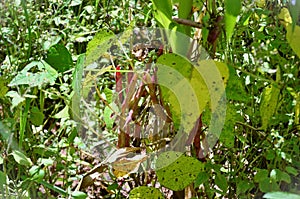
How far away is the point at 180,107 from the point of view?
0.96 m

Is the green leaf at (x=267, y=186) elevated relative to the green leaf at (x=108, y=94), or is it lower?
lower

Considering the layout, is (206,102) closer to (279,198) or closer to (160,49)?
(160,49)

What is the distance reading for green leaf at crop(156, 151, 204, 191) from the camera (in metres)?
1.03

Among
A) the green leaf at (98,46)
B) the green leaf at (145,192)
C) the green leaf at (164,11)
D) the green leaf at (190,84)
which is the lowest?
the green leaf at (145,192)

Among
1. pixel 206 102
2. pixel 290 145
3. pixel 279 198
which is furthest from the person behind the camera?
pixel 290 145

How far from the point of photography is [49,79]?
1.00 metres

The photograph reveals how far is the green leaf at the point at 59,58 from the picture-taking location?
106 centimetres

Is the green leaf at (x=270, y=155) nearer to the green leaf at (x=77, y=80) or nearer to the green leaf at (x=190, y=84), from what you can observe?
the green leaf at (x=190, y=84)

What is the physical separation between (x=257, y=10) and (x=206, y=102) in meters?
0.17

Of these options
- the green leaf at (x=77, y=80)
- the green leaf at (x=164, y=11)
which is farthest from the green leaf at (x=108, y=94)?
the green leaf at (x=164, y=11)

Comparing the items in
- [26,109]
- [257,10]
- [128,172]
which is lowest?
[128,172]

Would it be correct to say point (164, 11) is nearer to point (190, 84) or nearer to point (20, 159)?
point (190, 84)

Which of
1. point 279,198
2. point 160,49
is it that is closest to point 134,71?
point 160,49

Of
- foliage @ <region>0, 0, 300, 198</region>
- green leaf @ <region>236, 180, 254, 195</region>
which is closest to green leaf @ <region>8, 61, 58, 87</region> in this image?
foliage @ <region>0, 0, 300, 198</region>
